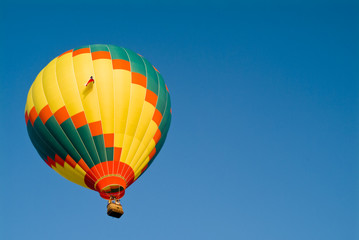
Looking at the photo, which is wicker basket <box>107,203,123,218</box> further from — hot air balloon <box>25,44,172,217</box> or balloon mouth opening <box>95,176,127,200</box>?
balloon mouth opening <box>95,176,127,200</box>

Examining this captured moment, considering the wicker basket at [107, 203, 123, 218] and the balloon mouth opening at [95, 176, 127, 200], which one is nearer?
the wicker basket at [107, 203, 123, 218]

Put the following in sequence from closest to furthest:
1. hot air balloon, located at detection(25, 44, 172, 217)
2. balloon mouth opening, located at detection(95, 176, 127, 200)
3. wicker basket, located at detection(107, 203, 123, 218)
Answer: wicker basket, located at detection(107, 203, 123, 218) < balloon mouth opening, located at detection(95, 176, 127, 200) < hot air balloon, located at detection(25, 44, 172, 217)

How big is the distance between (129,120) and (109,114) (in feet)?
1.85

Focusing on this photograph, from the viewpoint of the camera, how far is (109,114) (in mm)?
18562

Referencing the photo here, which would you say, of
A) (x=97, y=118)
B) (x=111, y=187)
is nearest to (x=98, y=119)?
(x=97, y=118)

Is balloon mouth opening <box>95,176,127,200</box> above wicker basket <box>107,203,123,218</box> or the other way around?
above

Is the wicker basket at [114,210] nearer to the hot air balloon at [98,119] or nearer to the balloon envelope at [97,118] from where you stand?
the hot air balloon at [98,119]

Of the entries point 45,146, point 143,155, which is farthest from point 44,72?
point 143,155

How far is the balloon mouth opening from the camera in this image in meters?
18.1

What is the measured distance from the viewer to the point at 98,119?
1847 centimetres

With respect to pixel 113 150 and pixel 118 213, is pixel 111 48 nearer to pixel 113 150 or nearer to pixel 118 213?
pixel 113 150

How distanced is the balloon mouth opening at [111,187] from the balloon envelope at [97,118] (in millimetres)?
21

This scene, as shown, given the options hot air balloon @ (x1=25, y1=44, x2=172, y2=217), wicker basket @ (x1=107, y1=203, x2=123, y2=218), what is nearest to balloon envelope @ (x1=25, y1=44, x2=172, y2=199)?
hot air balloon @ (x1=25, y1=44, x2=172, y2=217)

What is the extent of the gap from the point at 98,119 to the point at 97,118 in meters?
0.04
